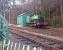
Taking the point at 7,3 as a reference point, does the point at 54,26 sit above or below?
below

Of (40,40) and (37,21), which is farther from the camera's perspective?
(40,40)

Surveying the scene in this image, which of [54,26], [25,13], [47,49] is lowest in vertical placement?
[47,49]

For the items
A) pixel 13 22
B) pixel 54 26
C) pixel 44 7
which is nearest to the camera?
pixel 54 26

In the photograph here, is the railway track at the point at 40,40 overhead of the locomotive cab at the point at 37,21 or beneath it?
beneath

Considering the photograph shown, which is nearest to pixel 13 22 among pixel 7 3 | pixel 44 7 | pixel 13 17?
pixel 13 17

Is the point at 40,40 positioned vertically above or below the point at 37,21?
below

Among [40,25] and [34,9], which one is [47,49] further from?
[34,9]

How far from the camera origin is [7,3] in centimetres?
197

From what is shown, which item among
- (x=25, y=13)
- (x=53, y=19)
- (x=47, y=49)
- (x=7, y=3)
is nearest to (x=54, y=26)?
(x=53, y=19)

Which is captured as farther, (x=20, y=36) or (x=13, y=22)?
(x=20, y=36)

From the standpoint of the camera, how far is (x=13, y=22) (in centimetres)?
200

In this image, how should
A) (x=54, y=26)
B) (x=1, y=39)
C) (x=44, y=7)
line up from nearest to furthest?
(x=54, y=26)
(x=44, y=7)
(x=1, y=39)

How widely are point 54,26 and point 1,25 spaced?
61 cm

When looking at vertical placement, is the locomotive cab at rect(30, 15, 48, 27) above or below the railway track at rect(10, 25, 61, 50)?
above
